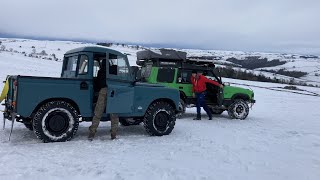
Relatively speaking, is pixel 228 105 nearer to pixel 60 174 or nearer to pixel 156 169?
pixel 156 169

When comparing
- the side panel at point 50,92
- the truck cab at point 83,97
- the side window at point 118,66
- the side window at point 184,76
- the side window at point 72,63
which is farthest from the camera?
the side window at point 184,76

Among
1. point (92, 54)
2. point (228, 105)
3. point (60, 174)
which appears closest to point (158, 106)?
point (92, 54)

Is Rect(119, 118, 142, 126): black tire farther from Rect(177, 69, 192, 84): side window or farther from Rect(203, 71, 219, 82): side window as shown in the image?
Rect(203, 71, 219, 82): side window

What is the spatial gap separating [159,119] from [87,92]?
211 centimetres

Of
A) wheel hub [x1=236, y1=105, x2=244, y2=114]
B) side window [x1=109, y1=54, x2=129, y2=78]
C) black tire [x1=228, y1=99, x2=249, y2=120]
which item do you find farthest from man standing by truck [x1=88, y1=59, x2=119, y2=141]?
wheel hub [x1=236, y1=105, x2=244, y2=114]

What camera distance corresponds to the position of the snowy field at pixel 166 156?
6344 millimetres

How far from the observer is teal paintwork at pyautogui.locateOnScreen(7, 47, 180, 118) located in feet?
26.3

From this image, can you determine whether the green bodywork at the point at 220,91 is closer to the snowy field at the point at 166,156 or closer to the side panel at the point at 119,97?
the snowy field at the point at 166,156

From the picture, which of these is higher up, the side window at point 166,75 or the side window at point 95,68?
the side window at point 95,68

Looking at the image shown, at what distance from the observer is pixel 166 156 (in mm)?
7637

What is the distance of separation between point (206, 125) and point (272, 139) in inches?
98.8

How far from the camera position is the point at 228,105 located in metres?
14.6

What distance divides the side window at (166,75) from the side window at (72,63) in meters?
4.61

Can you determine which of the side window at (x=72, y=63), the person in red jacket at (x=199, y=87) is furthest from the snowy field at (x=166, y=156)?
the person in red jacket at (x=199, y=87)
